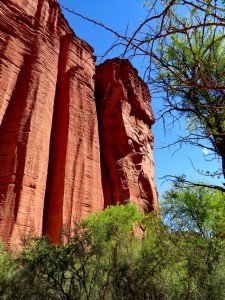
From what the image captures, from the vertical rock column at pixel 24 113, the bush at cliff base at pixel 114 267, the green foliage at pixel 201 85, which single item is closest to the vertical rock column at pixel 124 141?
the vertical rock column at pixel 24 113

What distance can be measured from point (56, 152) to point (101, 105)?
8520 millimetres

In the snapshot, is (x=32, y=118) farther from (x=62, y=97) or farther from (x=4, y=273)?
(x=4, y=273)

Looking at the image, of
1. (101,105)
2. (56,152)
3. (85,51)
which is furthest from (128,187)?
(85,51)

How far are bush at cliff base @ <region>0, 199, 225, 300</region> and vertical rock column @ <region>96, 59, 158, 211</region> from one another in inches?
350

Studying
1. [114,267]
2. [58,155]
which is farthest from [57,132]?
[114,267]

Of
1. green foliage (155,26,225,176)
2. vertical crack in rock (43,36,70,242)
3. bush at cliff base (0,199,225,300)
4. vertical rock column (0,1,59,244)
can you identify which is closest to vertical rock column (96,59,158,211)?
vertical crack in rock (43,36,70,242)

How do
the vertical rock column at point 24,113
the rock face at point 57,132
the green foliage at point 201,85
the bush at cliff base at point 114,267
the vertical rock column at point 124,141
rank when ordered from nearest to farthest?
1. the green foliage at point 201,85
2. the bush at cliff base at point 114,267
3. the vertical rock column at point 24,113
4. the rock face at point 57,132
5. the vertical rock column at point 124,141

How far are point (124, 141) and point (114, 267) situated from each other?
47.5 feet

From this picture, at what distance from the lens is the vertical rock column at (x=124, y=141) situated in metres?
24.5

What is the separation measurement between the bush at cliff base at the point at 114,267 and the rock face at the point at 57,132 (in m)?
3.81

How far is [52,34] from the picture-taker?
25938mm

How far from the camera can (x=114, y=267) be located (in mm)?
12906

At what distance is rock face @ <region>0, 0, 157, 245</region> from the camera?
17484 millimetres

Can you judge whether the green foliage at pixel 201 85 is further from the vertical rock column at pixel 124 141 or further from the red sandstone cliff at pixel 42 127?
the vertical rock column at pixel 124 141
